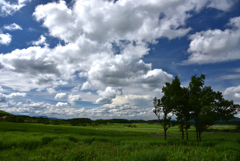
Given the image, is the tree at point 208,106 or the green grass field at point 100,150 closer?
the green grass field at point 100,150

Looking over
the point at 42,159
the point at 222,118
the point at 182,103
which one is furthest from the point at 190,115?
the point at 42,159

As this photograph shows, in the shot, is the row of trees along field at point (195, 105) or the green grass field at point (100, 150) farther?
the row of trees along field at point (195, 105)

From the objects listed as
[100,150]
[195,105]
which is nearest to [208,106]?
[195,105]

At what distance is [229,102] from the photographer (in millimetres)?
28828

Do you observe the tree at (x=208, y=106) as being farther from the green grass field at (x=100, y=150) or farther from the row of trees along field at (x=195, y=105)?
the green grass field at (x=100, y=150)

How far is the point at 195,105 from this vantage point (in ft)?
104

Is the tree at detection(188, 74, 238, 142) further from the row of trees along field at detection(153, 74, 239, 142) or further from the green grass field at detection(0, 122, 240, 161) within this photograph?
the green grass field at detection(0, 122, 240, 161)

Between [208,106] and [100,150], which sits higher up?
[208,106]

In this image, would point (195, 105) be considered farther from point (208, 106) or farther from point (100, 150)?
point (100, 150)

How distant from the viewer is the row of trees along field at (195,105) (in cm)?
2886

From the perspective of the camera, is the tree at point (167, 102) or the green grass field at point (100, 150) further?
the tree at point (167, 102)

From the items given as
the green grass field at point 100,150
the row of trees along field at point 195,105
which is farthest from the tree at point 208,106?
the green grass field at point 100,150

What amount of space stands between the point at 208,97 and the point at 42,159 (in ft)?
109

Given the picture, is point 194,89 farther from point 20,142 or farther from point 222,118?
point 20,142
